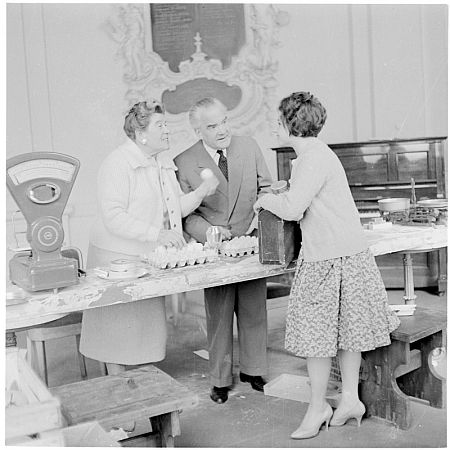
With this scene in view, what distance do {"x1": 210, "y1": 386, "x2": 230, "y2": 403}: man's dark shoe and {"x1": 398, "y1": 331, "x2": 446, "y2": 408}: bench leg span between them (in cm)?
89

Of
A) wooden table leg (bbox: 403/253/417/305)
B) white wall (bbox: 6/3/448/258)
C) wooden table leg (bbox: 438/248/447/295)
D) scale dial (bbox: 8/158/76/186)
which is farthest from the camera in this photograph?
wooden table leg (bbox: 438/248/447/295)

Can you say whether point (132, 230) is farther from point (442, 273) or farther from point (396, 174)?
point (442, 273)

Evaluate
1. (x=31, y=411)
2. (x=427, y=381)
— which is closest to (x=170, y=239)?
(x=31, y=411)

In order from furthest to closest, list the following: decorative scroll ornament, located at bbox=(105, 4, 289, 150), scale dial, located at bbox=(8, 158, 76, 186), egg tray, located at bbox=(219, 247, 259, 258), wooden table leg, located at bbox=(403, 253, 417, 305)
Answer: wooden table leg, located at bbox=(403, 253, 417, 305) → decorative scroll ornament, located at bbox=(105, 4, 289, 150) → egg tray, located at bbox=(219, 247, 259, 258) → scale dial, located at bbox=(8, 158, 76, 186)

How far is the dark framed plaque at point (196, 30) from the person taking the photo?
11.2 ft

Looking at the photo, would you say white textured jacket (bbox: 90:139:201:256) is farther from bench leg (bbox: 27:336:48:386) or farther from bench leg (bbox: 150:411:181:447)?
bench leg (bbox: 150:411:181:447)

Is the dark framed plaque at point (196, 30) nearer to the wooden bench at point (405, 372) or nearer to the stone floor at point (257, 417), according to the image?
the stone floor at point (257, 417)

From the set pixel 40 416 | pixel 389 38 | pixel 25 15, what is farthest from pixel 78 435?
pixel 389 38

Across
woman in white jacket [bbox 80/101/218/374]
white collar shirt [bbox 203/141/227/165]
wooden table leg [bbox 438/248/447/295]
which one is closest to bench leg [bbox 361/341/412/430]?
woman in white jacket [bbox 80/101/218/374]

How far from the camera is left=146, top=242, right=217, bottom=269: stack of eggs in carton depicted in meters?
2.76

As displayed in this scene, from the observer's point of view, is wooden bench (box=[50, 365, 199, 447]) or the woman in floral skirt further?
the woman in floral skirt

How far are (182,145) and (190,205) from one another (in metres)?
0.37

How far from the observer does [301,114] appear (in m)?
2.73

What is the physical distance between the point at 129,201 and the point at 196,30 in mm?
1069
